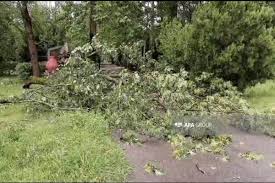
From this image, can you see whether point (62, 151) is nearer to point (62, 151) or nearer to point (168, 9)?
point (62, 151)

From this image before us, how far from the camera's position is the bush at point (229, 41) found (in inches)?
401

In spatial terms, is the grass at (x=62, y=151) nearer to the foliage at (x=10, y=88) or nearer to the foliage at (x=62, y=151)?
the foliage at (x=62, y=151)

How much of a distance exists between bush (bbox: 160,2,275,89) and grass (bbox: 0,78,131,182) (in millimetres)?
3972

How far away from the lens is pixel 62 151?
5699 mm

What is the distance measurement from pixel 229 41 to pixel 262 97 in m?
1.93

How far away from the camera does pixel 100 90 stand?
7.95 m

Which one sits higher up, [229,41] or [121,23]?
[121,23]

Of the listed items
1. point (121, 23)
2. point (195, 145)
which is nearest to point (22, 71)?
point (121, 23)

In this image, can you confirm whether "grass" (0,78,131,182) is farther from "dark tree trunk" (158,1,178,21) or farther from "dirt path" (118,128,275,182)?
"dark tree trunk" (158,1,178,21)

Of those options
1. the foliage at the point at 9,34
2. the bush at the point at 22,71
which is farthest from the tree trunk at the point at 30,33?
the foliage at the point at 9,34

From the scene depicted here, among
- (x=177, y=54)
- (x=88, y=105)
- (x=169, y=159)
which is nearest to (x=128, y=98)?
(x=88, y=105)

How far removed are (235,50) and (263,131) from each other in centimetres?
304

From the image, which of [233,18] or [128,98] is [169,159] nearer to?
[128,98]

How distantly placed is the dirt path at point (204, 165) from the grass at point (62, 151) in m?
0.24
